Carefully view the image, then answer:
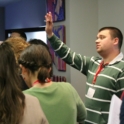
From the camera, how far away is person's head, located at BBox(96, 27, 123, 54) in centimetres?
222

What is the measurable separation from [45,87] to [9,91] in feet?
1.17

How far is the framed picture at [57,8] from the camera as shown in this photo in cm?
350

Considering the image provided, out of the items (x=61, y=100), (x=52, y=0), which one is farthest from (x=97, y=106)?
(x=52, y=0)

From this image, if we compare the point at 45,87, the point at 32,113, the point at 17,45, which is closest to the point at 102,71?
the point at 17,45

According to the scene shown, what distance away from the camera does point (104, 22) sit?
3.48 metres

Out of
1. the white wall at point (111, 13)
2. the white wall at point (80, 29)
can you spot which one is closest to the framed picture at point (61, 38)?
the white wall at point (80, 29)

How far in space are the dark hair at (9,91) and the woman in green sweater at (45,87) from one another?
0.27m

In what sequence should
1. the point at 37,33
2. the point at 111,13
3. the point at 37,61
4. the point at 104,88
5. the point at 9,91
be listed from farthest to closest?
the point at 37,33 → the point at 111,13 → the point at 104,88 → the point at 37,61 → the point at 9,91

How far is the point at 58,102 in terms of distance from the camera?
4.48 feet

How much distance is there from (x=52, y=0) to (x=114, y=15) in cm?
98

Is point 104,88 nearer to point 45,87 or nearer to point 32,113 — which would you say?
point 45,87

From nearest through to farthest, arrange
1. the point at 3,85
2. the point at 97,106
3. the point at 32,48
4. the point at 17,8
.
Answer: the point at 3,85
the point at 32,48
the point at 97,106
the point at 17,8

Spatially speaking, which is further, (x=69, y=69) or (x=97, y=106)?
(x=69, y=69)

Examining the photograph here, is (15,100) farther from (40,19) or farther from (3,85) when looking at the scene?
(40,19)
